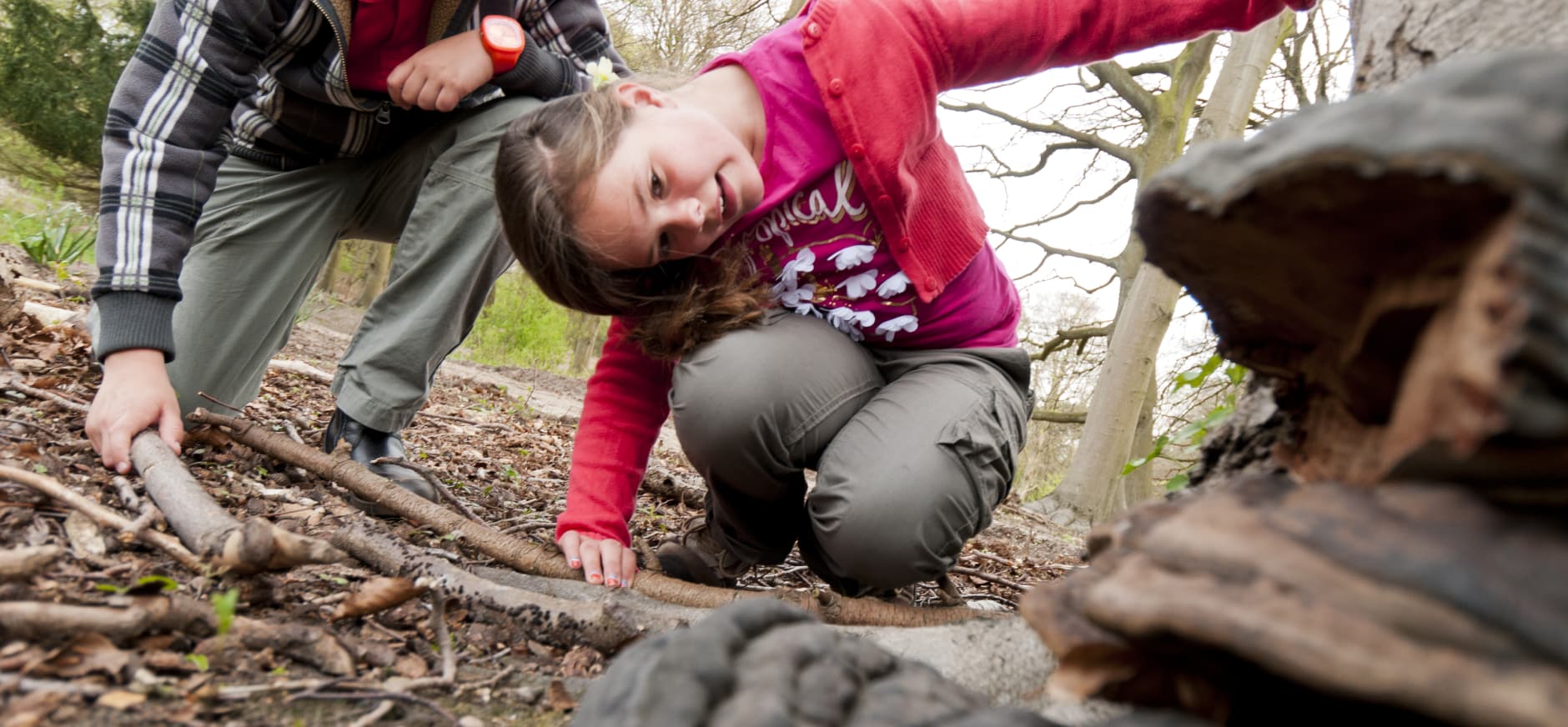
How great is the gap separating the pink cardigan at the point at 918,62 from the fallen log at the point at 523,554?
22 cm

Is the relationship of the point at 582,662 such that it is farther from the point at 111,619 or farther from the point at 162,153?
the point at 162,153

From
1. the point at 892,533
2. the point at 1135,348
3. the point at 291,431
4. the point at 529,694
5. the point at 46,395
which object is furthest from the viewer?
the point at 1135,348

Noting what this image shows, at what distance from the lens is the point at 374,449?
2.68 m

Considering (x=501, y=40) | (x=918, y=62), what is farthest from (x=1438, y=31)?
(x=501, y=40)

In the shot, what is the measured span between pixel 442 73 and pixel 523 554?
1.46 m

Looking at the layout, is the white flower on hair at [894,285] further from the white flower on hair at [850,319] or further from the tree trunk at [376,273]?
the tree trunk at [376,273]

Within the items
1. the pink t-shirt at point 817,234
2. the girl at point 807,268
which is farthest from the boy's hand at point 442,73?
the pink t-shirt at point 817,234

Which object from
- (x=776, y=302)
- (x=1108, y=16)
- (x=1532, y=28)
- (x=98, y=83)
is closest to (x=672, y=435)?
(x=776, y=302)

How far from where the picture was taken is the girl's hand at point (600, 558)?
1.96 metres

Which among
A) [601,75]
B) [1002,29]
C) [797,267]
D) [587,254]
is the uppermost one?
[1002,29]

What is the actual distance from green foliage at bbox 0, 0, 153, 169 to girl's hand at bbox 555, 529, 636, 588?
10930 mm

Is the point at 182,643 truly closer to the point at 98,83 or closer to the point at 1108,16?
the point at 1108,16

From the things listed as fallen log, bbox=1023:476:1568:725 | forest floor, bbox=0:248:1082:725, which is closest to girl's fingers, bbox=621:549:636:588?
forest floor, bbox=0:248:1082:725

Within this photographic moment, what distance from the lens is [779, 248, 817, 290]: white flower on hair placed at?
2.24m
